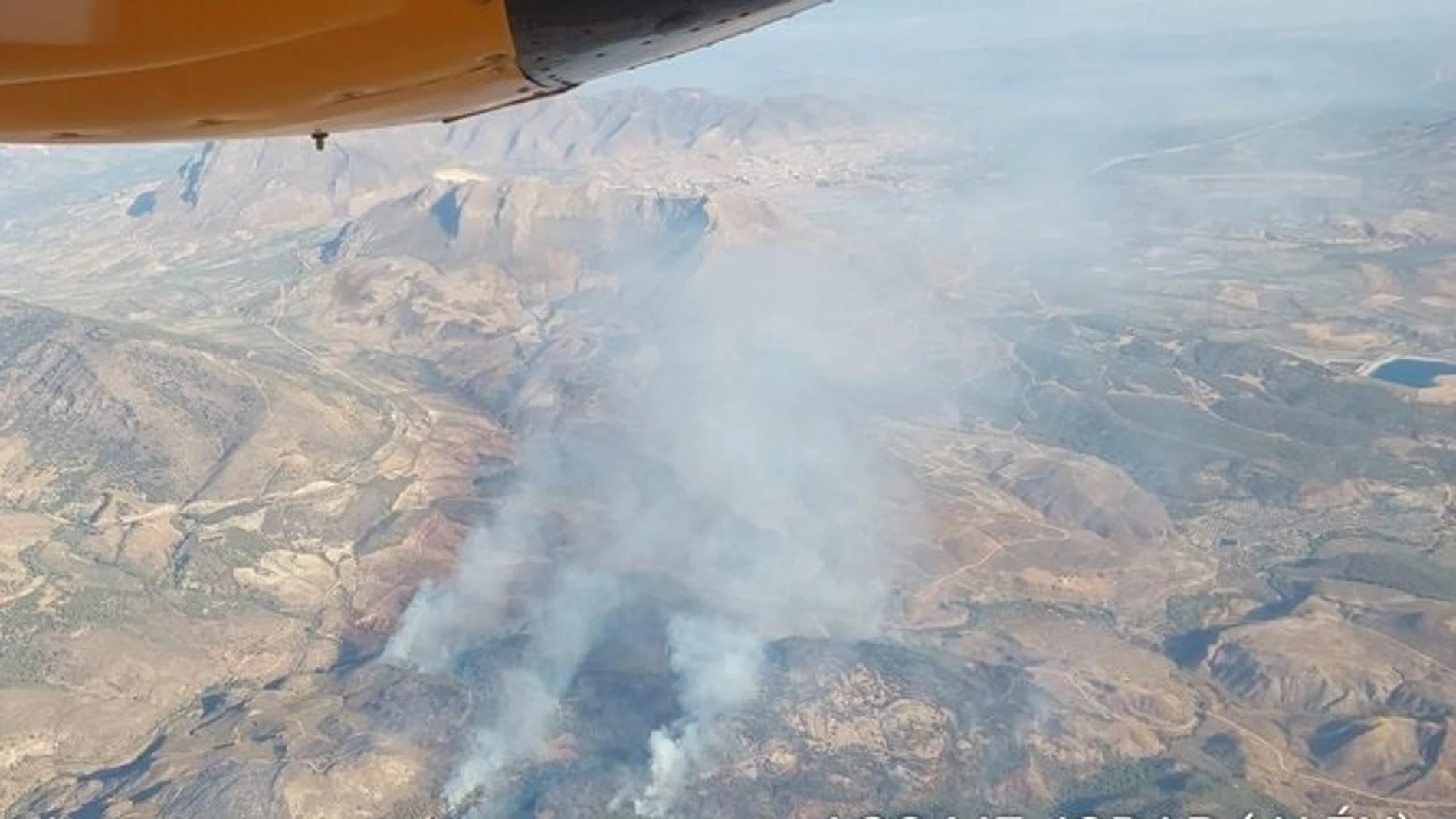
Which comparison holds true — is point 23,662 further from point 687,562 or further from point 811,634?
point 811,634

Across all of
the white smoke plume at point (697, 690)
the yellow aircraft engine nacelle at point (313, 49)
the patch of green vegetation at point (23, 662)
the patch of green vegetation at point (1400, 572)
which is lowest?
the patch of green vegetation at point (1400, 572)

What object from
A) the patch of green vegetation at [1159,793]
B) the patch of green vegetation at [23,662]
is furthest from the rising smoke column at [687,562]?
the patch of green vegetation at [23,662]

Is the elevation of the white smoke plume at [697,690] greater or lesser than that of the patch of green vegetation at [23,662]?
lesser

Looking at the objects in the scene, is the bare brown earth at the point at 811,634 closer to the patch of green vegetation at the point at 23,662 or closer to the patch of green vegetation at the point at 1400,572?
the patch of green vegetation at the point at 1400,572

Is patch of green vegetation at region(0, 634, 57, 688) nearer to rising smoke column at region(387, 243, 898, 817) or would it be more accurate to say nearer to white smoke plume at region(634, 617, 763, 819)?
rising smoke column at region(387, 243, 898, 817)

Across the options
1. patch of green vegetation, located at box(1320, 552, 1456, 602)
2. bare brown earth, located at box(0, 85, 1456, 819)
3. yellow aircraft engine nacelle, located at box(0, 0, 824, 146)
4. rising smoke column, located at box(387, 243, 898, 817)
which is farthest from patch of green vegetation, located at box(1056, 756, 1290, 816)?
yellow aircraft engine nacelle, located at box(0, 0, 824, 146)

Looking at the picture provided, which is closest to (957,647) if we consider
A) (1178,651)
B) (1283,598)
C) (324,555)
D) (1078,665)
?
(1078,665)

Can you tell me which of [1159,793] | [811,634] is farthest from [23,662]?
[1159,793]

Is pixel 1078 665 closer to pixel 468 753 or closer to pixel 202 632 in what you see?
pixel 468 753
